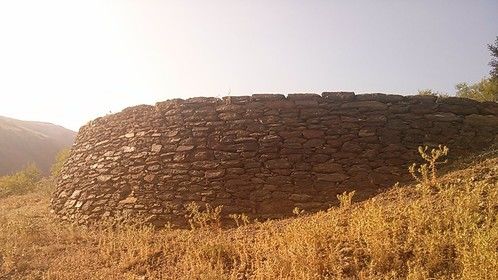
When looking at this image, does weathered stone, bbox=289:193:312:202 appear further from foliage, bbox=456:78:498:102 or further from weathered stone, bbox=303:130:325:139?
foliage, bbox=456:78:498:102

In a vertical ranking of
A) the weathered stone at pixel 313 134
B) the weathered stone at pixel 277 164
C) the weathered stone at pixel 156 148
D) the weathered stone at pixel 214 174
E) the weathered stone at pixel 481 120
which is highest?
the weathered stone at pixel 481 120

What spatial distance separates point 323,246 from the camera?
Result: 4.37 m

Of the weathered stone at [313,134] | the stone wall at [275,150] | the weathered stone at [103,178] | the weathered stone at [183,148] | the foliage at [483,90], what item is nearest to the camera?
the stone wall at [275,150]

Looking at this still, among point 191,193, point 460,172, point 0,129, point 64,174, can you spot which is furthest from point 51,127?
point 460,172

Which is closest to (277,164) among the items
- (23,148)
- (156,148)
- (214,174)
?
(214,174)

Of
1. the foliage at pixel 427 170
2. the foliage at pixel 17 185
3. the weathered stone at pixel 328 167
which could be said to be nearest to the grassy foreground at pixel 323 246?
the foliage at pixel 427 170

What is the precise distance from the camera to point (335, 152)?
711cm

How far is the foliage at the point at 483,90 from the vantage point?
46.0 ft

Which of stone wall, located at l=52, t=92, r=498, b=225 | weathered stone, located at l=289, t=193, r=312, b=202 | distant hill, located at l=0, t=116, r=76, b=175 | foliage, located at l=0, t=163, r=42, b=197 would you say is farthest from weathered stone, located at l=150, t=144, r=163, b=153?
distant hill, located at l=0, t=116, r=76, b=175

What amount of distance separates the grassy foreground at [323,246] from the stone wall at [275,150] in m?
0.57

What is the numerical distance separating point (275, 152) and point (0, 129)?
33.9 meters

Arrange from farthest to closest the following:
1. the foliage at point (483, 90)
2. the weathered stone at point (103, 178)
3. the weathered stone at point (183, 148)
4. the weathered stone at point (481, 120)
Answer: the foliage at point (483, 90), the weathered stone at point (103, 178), the weathered stone at point (183, 148), the weathered stone at point (481, 120)

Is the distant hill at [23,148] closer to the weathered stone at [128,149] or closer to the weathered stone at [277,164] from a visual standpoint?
the weathered stone at [128,149]

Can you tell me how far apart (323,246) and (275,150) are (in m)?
3.03
